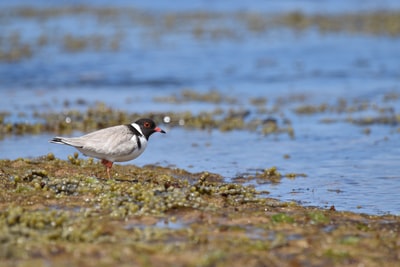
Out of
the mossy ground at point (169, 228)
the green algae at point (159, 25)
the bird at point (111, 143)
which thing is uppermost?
the green algae at point (159, 25)

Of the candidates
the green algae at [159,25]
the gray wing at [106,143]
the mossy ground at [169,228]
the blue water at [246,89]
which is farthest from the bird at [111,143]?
the green algae at [159,25]

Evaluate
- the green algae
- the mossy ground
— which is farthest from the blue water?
the mossy ground

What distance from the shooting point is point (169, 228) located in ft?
25.1

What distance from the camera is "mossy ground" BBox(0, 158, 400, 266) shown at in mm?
6617

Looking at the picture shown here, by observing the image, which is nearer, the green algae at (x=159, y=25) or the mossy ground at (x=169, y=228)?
the mossy ground at (x=169, y=228)

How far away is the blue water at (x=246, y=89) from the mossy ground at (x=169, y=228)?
148cm

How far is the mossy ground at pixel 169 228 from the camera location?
21.7ft

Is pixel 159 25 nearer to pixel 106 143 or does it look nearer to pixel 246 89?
pixel 246 89

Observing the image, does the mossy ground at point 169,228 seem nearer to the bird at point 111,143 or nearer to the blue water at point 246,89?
the bird at point 111,143

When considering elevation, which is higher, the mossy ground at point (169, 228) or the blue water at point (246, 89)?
the blue water at point (246, 89)

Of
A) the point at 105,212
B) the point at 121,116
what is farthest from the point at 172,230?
the point at 121,116

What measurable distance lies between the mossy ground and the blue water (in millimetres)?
1478

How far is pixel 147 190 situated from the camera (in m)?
8.77

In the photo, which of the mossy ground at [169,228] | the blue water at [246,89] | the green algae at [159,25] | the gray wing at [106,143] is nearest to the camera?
the mossy ground at [169,228]
